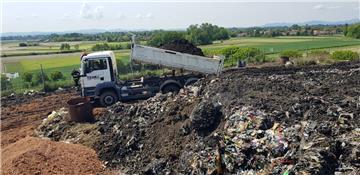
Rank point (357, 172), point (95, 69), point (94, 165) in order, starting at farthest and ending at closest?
point (95, 69)
point (94, 165)
point (357, 172)

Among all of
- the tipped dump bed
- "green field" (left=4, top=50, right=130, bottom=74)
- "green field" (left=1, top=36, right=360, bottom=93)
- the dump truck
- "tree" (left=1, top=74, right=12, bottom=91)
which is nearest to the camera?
the dump truck

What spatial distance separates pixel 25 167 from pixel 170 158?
4.16 m

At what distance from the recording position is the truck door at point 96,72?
18.7 metres

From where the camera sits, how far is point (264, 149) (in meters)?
10.4

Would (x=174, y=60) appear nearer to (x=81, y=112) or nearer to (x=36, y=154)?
(x=81, y=112)

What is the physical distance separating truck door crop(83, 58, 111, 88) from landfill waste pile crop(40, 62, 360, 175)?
2.50 meters

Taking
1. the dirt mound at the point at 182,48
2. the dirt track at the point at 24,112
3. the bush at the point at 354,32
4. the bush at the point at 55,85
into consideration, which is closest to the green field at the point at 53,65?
the bush at the point at 55,85

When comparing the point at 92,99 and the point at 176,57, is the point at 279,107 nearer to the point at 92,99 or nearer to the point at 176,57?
the point at 176,57

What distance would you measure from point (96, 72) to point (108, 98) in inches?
50.1

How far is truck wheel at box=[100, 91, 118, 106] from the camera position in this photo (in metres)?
19.0

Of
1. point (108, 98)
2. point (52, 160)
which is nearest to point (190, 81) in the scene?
point (108, 98)

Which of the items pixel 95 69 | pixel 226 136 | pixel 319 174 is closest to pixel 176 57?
Result: pixel 95 69

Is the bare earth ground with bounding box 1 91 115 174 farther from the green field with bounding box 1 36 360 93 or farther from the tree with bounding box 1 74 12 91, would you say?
the green field with bounding box 1 36 360 93

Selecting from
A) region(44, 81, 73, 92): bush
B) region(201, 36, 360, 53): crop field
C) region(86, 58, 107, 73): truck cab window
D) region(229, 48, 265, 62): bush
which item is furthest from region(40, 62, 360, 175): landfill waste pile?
region(201, 36, 360, 53): crop field
